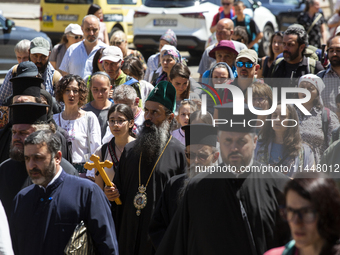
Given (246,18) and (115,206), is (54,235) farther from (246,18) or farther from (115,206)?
(246,18)

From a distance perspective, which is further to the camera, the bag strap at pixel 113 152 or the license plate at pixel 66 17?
the license plate at pixel 66 17

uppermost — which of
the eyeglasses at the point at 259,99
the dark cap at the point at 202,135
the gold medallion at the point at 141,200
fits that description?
the eyeglasses at the point at 259,99

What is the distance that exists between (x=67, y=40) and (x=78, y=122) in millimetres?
3563

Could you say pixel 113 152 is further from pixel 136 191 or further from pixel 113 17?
pixel 113 17

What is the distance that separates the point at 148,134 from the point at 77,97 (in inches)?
58.5

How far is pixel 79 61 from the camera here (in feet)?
26.2

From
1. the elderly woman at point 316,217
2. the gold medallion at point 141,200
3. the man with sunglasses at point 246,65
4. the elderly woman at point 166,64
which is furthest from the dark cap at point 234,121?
the elderly woman at point 166,64

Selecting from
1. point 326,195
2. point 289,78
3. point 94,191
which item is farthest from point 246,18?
point 326,195

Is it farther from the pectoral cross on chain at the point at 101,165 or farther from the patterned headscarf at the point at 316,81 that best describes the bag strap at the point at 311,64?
the pectoral cross on chain at the point at 101,165

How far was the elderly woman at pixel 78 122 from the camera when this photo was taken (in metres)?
5.68

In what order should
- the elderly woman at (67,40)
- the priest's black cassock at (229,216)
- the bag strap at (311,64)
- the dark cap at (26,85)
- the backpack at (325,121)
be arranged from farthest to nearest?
the elderly woman at (67,40), the bag strap at (311,64), the dark cap at (26,85), the backpack at (325,121), the priest's black cassock at (229,216)

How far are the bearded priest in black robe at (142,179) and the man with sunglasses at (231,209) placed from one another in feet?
3.21

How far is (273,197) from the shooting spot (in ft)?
11.1

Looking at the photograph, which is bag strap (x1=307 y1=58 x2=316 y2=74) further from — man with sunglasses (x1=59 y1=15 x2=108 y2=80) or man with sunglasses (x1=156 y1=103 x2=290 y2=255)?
A: man with sunglasses (x1=156 y1=103 x2=290 y2=255)
